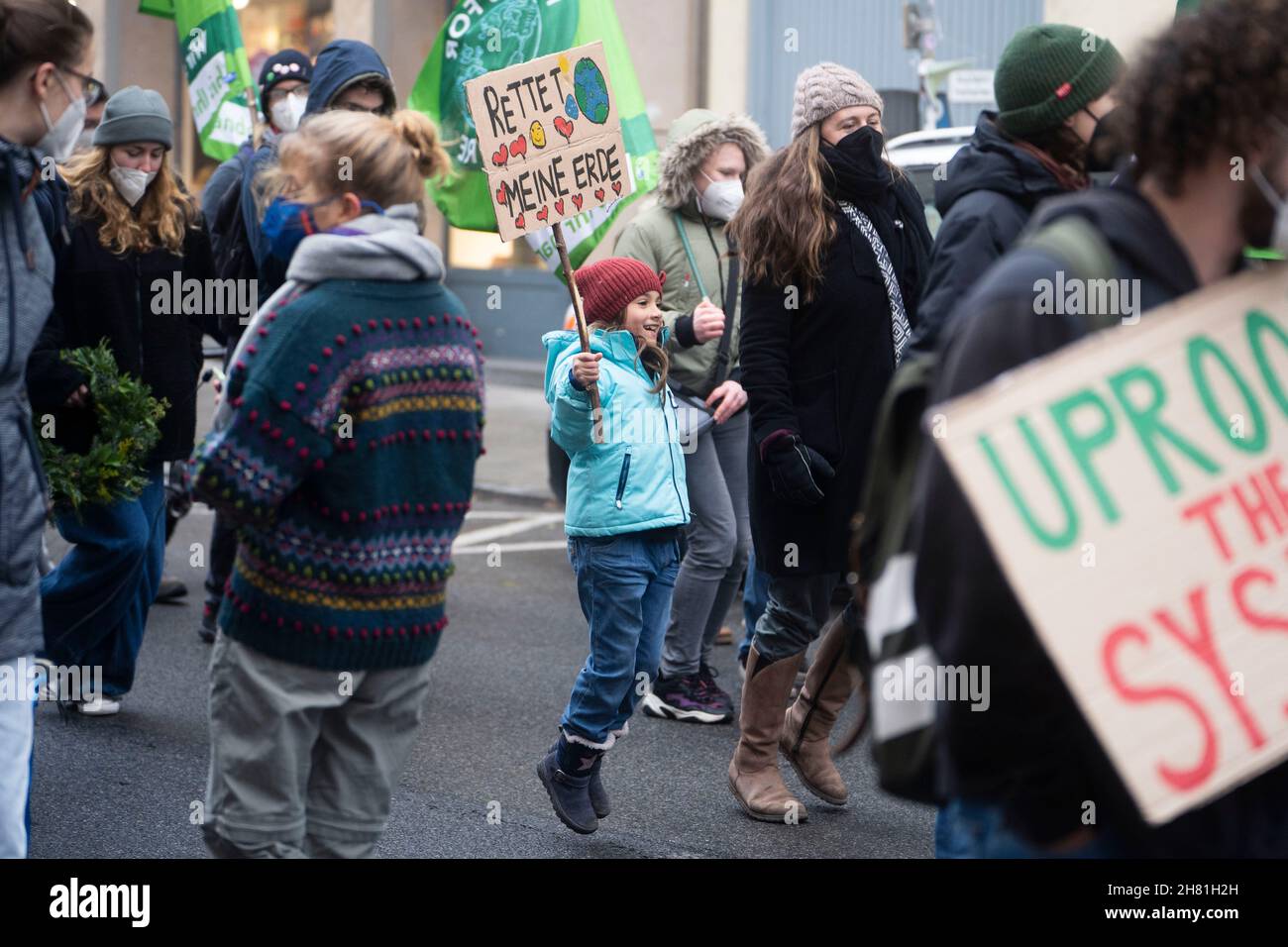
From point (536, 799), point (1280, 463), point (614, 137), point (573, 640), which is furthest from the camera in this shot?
point (573, 640)

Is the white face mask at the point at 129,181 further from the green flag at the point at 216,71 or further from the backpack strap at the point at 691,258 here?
the green flag at the point at 216,71

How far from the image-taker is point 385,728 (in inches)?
126

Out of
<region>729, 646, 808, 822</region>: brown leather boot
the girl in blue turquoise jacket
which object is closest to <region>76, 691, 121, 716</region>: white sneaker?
the girl in blue turquoise jacket

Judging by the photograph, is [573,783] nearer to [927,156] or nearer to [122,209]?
[122,209]

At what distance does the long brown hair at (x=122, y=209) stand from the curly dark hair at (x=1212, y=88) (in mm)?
4137

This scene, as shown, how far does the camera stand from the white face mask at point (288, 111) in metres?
6.46

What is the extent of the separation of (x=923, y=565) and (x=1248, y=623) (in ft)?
1.32

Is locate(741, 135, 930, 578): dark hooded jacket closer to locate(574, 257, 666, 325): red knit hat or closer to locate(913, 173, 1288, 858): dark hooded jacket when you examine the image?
locate(574, 257, 666, 325): red knit hat

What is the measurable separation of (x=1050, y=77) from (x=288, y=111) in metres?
3.77

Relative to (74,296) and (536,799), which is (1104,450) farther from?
(74,296)

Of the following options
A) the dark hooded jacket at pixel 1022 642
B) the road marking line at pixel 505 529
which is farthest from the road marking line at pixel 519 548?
the dark hooded jacket at pixel 1022 642

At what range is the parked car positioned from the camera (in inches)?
331
